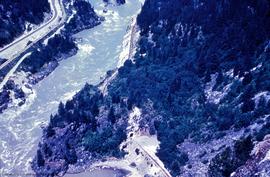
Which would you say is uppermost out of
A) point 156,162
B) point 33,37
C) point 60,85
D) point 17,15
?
point 17,15

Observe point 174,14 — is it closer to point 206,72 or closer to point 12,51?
point 206,72

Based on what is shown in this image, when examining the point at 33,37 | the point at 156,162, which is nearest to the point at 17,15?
the point at 33,37

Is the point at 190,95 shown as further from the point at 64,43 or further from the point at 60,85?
the point at 64,43

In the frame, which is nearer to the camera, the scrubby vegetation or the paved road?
the paved road

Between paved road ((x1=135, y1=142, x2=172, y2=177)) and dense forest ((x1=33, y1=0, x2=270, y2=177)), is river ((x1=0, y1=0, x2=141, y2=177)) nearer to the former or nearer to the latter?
dense forest ((x1=33, y1=0, x2=270, y2=177))

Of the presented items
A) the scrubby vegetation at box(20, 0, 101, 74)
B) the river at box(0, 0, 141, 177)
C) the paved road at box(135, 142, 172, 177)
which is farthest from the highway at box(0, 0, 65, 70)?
the paved road at box(135, 142, 172, 177)

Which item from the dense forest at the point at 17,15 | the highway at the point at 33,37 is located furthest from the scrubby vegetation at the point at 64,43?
the dense forest at the point at 17,15
